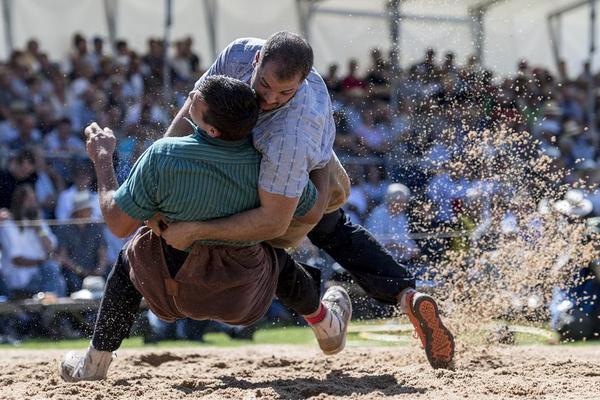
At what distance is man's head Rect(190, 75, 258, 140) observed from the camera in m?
4.13

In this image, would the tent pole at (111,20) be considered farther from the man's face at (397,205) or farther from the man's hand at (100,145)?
the man's hand at (100,145)

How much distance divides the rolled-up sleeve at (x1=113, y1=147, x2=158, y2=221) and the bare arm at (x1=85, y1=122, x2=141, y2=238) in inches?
1.4

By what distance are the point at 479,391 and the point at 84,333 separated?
4.99 meters

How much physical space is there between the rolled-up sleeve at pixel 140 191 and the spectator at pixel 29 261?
4.67m

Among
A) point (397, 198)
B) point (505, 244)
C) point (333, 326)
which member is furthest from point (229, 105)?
point (397, 198)

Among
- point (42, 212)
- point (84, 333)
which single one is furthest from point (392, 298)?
point (42, 212)

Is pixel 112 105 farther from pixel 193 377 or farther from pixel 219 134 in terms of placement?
pixel 219 134

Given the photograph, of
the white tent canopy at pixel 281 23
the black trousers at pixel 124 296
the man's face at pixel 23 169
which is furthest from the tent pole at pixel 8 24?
the black trousers at pixel 124 296

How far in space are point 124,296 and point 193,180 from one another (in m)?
0.92

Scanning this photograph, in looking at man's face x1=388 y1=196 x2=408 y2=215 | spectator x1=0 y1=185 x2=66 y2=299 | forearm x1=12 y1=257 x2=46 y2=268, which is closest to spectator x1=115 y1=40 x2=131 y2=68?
spectator x1=0 y1=185 x2=66 y2=299

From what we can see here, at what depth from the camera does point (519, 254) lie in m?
6.59

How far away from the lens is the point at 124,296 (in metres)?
4.87

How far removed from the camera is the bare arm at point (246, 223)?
14.1ft

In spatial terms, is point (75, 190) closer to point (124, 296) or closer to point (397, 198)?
point (397, 198)
